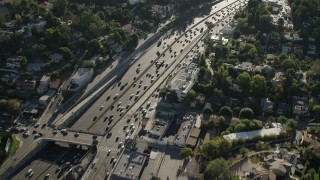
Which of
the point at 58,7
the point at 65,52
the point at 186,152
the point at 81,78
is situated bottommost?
the point at 186,152

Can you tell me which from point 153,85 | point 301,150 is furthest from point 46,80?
point 301,150

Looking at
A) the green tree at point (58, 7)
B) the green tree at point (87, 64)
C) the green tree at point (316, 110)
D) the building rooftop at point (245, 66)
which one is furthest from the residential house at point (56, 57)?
the green tree at point (316, 110)

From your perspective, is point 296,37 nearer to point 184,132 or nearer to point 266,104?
point 266,104

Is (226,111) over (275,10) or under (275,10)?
over

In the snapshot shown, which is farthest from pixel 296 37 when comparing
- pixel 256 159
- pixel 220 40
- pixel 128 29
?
pixel 256 159

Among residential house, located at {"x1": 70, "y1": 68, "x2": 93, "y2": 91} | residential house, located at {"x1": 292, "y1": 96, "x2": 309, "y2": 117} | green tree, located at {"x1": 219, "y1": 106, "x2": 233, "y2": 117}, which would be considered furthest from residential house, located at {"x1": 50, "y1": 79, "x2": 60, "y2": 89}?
residential house, located at {"x1": 292, "y1": 96, "x2": 309, "y2": 117}

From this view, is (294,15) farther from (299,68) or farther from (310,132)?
(310,132)

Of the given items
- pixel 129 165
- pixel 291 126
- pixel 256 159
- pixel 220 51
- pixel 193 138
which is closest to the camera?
pixel 129 165
